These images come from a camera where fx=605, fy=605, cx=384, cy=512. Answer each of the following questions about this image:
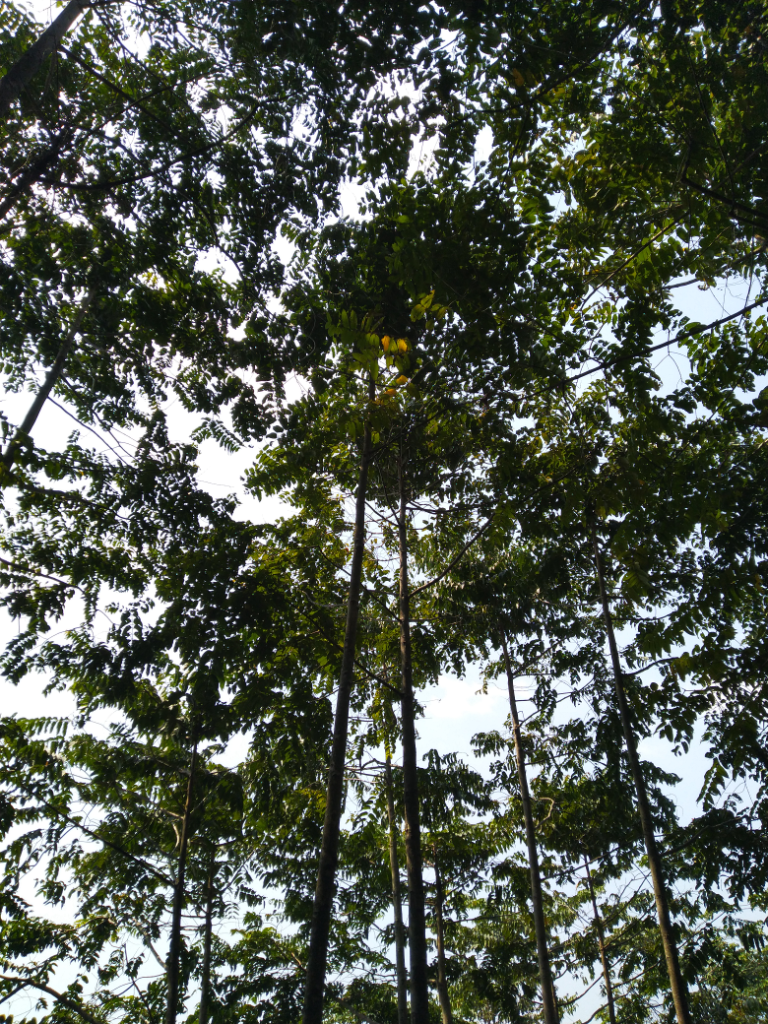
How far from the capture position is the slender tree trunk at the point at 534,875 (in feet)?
27.5

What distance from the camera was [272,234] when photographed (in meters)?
5.02

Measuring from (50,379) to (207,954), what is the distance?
323 inches

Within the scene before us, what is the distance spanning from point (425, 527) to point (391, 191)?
370cm

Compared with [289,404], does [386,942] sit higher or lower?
lower

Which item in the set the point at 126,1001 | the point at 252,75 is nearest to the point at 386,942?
the point at 126,1001

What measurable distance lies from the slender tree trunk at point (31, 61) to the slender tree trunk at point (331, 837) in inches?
107

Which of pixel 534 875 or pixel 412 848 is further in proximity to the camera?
pixel 534 875

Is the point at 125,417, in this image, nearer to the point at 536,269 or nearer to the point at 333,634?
the point at 333,634

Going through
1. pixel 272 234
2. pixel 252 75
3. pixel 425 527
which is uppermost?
pixel 252 75

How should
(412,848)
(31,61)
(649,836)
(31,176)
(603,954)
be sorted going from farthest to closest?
(603,954)
(649,836)
(412,848)
(31,176)
(31,61)

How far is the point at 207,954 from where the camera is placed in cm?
871

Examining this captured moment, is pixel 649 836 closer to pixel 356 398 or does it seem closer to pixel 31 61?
pixel 356 398

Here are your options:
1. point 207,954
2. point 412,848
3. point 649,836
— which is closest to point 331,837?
point 412,848

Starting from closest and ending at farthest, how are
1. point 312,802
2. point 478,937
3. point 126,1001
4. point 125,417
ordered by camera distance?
point 125,417 < point 312,802 < point 126,1001 < point 478,937
